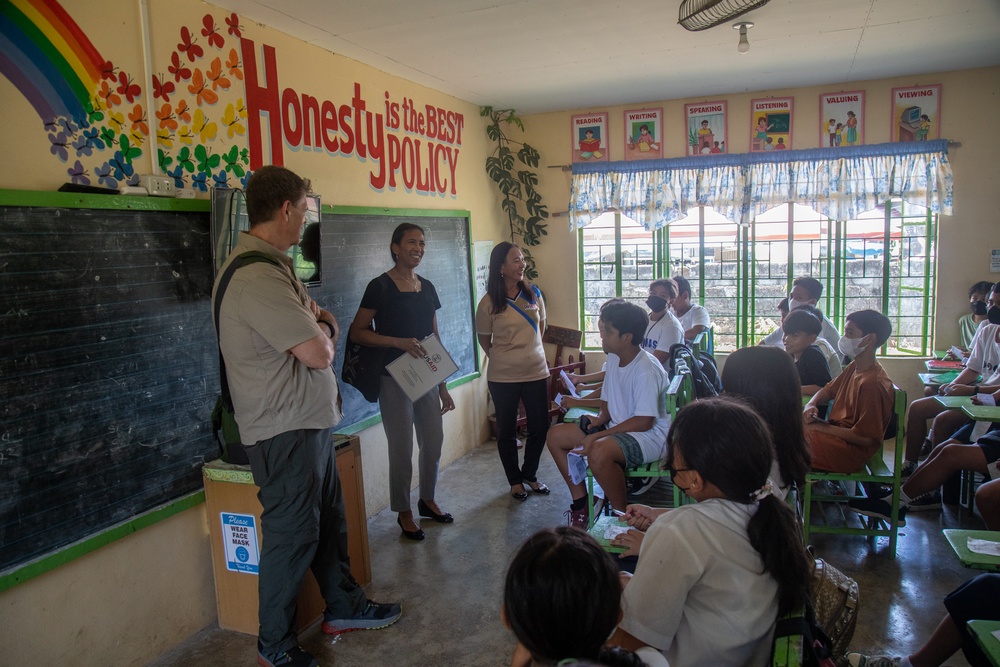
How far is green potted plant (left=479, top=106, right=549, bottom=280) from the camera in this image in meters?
5.65

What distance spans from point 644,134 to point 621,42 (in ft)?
5.92

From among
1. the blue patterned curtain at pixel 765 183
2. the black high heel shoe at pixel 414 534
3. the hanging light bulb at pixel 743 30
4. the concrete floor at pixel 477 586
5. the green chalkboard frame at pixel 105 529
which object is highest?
the hanging light bulb at pixel 743 30

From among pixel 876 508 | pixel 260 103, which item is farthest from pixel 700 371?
pixel 260 103

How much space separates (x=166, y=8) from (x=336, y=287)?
1.52 metres

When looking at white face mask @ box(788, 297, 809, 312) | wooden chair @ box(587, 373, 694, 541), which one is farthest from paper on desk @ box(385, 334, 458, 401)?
white face mask @ box(788, 297, 809, 312)

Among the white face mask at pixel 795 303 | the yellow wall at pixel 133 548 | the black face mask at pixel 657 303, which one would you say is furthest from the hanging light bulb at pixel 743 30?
the yellow wall at pixel 133 548

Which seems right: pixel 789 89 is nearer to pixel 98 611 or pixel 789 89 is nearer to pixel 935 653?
pixel 935 653

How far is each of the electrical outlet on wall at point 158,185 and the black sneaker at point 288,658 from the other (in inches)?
67.1

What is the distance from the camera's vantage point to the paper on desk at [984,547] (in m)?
1.80

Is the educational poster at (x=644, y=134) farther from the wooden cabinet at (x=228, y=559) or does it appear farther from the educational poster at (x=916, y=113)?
the wooden cabinet at (x=228, y=559)

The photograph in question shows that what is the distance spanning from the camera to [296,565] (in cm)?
240

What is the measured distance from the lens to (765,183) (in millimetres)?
5383

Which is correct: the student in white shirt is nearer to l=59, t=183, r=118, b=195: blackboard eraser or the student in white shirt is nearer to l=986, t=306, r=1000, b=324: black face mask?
l=59, t=183, r=118, b=195: blackboard eraser

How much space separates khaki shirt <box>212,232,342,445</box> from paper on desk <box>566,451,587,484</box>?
1.42 metres
